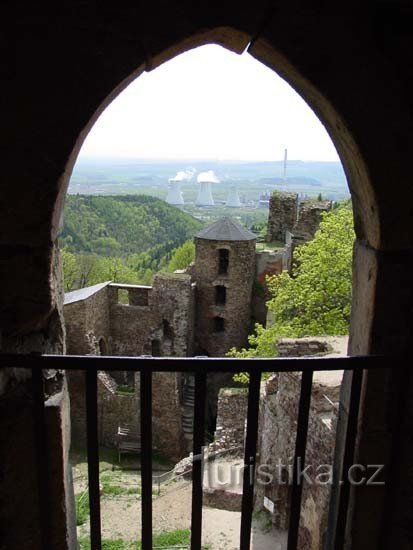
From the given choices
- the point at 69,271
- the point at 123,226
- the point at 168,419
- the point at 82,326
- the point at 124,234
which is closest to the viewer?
the point at 168,419

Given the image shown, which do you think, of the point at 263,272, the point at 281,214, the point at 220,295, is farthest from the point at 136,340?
the point at 281,214

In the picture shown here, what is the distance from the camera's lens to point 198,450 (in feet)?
6.56

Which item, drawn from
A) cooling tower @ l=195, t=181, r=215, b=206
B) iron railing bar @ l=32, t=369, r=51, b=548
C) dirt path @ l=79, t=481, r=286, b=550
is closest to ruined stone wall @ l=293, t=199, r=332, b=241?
dirt path @ l=79, t=481, r=286, b=550

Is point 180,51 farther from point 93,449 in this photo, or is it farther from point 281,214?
point 281,214

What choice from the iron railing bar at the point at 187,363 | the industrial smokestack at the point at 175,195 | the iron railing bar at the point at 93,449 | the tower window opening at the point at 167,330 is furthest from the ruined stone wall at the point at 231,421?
the industrial smokestack at the point at 175,195

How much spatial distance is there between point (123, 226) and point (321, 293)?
4382 centimetres

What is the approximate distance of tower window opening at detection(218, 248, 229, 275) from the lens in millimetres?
20406

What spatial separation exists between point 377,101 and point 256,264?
1938 centimetres

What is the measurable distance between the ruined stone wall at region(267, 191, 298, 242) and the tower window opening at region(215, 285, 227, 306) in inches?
209

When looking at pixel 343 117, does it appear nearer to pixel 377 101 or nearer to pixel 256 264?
pixel 377 101

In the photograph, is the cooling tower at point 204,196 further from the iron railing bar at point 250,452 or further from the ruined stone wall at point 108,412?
the iron railing bar at point 250,452

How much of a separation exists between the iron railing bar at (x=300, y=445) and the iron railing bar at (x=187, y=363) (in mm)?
82

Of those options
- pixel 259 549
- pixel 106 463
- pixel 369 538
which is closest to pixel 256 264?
pixel 106 463

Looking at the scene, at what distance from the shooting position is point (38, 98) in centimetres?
A: 177
